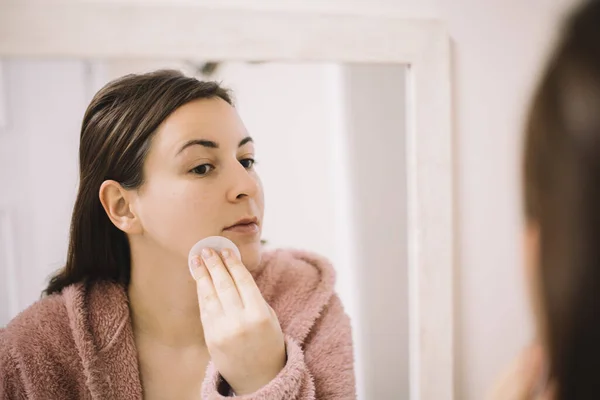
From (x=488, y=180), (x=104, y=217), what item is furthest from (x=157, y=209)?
(x=488, y=180)

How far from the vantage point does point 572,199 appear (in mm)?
327

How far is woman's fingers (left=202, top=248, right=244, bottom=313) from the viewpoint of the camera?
599 mm

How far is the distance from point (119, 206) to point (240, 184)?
7.2 inches

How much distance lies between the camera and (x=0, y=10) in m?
0.65

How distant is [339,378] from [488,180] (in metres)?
0.49

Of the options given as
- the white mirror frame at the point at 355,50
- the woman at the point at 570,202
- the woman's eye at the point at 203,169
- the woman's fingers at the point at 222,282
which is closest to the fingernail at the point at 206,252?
the woman's fingers at the point at 222,282

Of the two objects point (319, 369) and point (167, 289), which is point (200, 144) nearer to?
point (167, 289)

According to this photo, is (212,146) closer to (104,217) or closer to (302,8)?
(104,217)

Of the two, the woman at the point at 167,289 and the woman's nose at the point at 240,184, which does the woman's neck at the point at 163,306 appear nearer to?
the woman at the point at 167,289

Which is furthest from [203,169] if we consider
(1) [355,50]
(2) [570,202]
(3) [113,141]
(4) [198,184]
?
(2) [570,202]

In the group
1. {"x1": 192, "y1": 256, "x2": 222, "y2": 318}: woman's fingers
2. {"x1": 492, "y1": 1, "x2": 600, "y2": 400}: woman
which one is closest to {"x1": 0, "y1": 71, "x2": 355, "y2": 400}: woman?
{"x1": 192, "y1": 256, "x2": 222, "y2": 318}: woman's fingers

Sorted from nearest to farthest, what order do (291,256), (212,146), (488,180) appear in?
(212,146) < (291,256) < (488,180)

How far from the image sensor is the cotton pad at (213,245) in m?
0.65

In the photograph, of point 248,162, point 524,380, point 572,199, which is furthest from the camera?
point 248,162
